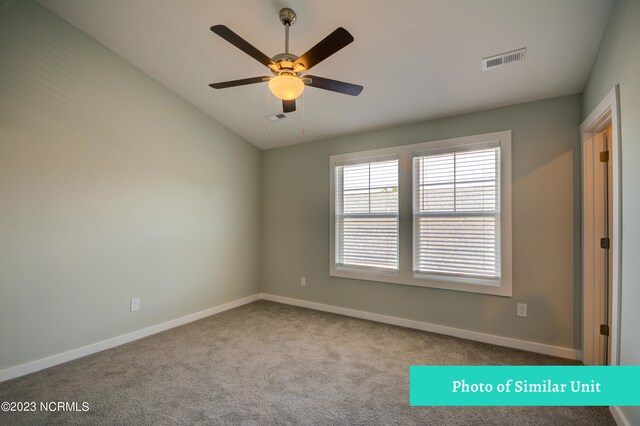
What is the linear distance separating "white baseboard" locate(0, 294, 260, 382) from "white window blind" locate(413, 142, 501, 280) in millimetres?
2938

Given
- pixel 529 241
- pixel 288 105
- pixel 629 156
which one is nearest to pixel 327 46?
pixel 288 105

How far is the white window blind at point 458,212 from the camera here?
317 centimetres

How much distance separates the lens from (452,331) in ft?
10.9

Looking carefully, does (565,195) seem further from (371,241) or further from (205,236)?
(205,236)

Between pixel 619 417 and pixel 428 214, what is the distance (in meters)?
2.18

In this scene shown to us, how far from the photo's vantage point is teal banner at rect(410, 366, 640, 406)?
2053 millimetres

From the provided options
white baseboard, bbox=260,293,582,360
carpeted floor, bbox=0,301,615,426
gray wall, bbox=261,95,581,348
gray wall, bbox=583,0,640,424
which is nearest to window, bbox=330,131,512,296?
gray wall, bbox=261,95,581,348

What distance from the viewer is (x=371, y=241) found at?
156 inches

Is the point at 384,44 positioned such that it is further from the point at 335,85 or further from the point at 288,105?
the point at 288,105

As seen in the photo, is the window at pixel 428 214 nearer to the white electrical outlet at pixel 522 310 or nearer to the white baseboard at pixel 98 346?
the white electrical outlet at pixel 522 310

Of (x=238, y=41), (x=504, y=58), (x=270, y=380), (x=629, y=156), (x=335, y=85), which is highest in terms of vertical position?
(x=504, y=58)

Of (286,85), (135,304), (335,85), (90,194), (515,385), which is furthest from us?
(135,304)

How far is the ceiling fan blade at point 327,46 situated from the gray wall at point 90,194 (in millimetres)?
2379

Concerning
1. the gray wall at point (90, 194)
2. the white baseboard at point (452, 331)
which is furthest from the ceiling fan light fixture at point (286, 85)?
the white baseboard at point (452, 331)
